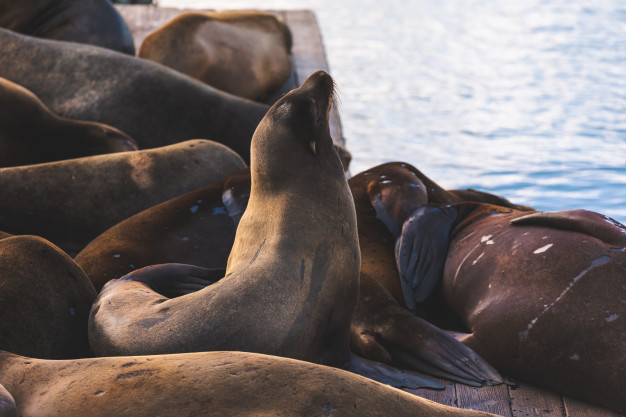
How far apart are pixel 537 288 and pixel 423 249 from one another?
1.77 feet

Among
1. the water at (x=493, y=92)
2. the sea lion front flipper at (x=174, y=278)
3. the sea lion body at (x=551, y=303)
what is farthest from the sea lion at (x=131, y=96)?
the water at (x=493, y=92)

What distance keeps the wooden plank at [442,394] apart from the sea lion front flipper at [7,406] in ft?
3.46

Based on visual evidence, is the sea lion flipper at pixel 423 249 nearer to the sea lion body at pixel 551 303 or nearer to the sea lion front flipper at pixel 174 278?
the sea lion body at pixel 551 303

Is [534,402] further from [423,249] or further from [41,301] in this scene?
[41,301]

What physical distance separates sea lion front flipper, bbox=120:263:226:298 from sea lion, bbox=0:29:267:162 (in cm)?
198

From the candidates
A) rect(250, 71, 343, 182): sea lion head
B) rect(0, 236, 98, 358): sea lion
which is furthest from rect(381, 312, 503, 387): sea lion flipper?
rect(0, 236, 98, 358): sea lion

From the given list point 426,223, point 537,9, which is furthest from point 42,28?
point 537,9

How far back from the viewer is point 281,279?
198cm

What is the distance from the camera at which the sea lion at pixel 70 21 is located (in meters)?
5.32

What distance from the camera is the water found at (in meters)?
7.63

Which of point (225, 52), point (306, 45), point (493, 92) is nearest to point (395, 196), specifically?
point (225, 52)

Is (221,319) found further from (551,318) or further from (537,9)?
(537,9)

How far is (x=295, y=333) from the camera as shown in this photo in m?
1.95

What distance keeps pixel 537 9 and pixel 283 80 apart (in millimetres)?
10291
